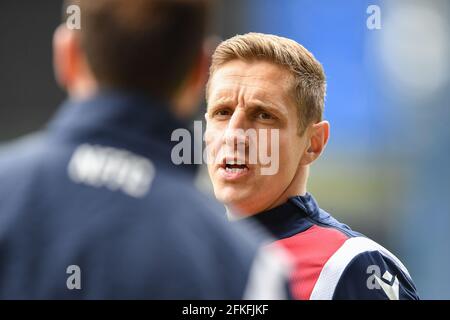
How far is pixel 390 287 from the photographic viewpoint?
1.51 meters

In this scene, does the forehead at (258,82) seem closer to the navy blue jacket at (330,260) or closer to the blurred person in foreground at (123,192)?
the navy blue jacket at (330,260)

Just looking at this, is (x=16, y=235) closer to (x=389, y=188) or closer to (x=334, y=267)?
(x=334, y=267)

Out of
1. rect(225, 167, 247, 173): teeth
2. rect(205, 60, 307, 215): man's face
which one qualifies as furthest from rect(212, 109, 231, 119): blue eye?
rect(225, 167, 247, 173): teeth

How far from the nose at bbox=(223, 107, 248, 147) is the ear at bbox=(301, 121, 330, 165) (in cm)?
15

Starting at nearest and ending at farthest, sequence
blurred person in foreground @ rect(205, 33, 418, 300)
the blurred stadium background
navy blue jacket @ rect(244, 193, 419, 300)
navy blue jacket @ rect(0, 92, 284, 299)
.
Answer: navy blue jacket @ rect(0, 92, 284, 299) → navy blue jacket @ rect(244, 193, 419, 300) → blurred person in foreground @ rect(205, 33, 418, 300) → the blurred stadium background

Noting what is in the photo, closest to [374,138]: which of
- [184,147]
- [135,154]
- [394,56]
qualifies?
[394,56]

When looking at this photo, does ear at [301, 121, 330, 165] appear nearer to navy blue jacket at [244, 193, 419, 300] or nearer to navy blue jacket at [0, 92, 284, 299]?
navy blue jacket at [244, 193, 419, 300]

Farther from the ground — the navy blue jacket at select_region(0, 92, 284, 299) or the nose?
the nose

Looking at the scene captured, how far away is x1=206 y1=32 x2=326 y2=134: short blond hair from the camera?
1.62m

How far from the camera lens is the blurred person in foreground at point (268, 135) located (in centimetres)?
161

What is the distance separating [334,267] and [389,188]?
7.61ft

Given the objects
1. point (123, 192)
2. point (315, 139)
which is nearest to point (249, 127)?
point (315, 139)

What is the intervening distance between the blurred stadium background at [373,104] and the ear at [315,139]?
0.46 feet

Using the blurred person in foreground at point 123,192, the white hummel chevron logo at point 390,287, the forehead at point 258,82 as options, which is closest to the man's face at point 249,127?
the forehead at point 258,82
